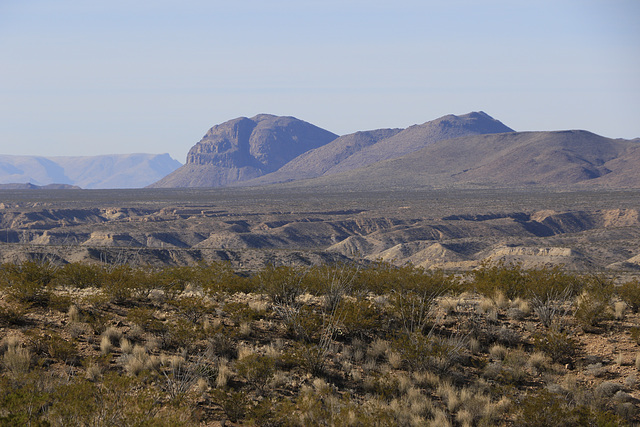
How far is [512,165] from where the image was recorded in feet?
498

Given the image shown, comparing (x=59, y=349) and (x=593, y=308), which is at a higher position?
(x=593, y=308)

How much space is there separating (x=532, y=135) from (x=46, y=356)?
184 meters

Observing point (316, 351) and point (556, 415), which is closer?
point (556, 415)

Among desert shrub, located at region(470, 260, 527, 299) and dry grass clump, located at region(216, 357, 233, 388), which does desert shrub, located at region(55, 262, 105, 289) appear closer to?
dry grass clump, located at region(216, 357, 233, 388)

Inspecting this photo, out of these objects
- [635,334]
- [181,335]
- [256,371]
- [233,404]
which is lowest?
[233,404]

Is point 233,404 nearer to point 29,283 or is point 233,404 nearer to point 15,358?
point 15,358

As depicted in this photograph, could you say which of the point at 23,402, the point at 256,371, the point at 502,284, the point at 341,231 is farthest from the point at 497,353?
the point at 341,231

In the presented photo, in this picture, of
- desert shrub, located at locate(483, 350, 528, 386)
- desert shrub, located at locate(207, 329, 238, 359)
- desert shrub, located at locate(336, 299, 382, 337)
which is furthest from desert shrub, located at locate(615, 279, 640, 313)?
desert shrub, located at locate(207, 329, 238, 359)

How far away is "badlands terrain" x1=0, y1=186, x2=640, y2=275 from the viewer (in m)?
46.1

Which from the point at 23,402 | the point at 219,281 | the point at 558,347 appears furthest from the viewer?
the point at 219,281

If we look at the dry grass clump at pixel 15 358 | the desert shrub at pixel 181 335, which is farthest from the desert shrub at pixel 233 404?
the dry grass clump at pixel 15 358

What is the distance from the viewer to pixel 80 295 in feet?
47.8

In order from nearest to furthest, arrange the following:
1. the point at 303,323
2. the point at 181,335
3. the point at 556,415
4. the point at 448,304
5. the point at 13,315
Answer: the point at 556,415 < the point at 181,335 < the point at 13,315 < the point at 303,323 < the point at 448,304

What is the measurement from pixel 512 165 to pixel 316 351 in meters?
149
